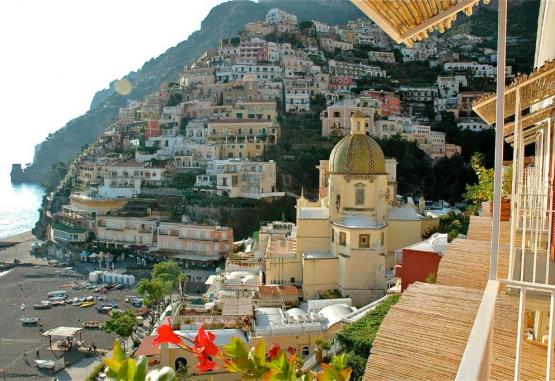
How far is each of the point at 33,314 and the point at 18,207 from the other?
203 feet

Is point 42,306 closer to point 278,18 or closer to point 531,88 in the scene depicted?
point 531,88

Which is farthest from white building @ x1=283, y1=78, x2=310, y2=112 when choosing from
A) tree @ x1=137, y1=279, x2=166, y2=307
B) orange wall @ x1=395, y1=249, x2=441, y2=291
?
orange wall @ x1=395, y1=249, x2=441, y2=291

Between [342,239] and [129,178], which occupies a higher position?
[129,178]

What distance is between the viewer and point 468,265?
5.60 metres

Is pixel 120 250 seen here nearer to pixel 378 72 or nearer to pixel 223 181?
pixel 223 181

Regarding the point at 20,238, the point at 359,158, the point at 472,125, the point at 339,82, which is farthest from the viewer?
the point at 339,82

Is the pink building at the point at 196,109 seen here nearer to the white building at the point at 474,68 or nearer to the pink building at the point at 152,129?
the pink building at the point at 152,129

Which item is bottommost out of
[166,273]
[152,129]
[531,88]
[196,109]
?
[166,273]

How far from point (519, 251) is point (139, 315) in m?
22.5

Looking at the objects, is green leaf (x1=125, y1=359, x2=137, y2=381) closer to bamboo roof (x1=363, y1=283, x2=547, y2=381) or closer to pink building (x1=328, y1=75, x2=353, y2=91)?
bamboo roof (x1=363, y1=283, x2=547, y2=381)

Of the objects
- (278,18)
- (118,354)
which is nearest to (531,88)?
(118,354)

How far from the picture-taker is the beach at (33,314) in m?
19.8

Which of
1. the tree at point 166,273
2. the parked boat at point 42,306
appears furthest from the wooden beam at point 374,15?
the parked boat at point 42,306

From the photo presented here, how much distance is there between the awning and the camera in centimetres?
2122
